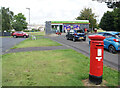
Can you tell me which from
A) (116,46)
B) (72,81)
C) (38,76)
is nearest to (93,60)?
(72,81)

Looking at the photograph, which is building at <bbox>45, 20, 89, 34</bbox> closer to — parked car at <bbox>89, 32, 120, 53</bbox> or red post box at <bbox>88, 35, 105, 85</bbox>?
parked car at <bbox>89, 32, 120, 53</bbox>

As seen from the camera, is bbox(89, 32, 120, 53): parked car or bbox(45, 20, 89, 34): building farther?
bbox(45, 20, 89, 34): building

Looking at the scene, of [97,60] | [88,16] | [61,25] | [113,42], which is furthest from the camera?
[88,16]

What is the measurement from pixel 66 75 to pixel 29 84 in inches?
52.0

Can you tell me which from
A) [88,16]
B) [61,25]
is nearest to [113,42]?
[61,25]

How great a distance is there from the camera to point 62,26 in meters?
44.1

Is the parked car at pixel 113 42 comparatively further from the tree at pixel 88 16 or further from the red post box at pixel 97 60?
the tree at pixel 88 16

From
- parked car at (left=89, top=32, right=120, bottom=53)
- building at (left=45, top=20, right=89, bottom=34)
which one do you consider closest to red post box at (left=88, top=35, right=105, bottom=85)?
parked car at (left=89, top=32, right=120, bottom=53)

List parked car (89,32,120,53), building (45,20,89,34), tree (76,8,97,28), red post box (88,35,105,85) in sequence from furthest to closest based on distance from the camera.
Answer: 1. tree (76,8,97,28)
2. building (45,20,89,34)
3. parked car (89,32,120,53)
4. red post box (88,35,105,85)

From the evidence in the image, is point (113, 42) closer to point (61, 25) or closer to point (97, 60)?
point (97, 60)

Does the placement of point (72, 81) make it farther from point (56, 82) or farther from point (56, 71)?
point (56, 71)

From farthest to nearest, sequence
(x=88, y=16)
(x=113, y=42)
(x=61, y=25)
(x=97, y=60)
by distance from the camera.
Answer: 1. (x=88, y=16)
2. (x=61, y=25)
3. (x=113, y=42)
4. (x=97, y=60)

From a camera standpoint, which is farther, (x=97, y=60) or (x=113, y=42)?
(x=113, y=42)

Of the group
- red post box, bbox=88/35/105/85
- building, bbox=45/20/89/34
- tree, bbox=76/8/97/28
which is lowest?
red post box, bbox=88/35/105/85
